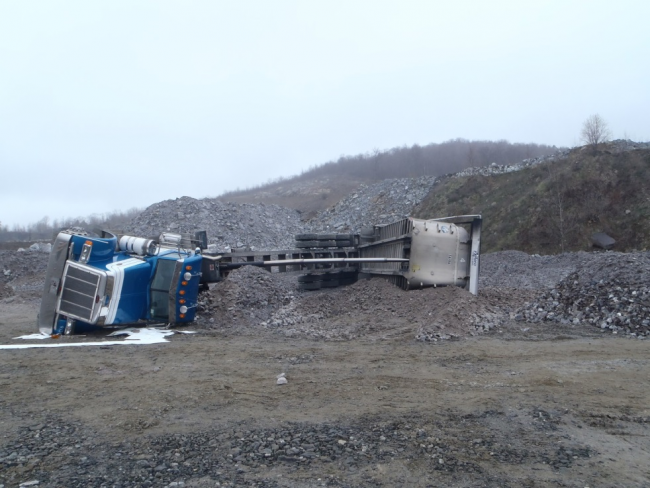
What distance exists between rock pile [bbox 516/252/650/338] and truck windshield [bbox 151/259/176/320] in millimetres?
6648

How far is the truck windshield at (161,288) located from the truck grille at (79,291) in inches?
45.1

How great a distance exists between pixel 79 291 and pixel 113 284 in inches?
22.9

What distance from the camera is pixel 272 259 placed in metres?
14.8

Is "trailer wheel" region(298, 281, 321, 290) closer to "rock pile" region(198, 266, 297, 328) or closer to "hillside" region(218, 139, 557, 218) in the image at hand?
"rock pile" region(198, 266, 297, 328)

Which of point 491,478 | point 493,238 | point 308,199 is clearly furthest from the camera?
point 308,199

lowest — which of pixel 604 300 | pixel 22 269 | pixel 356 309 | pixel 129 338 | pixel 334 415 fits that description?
pixel 22 269

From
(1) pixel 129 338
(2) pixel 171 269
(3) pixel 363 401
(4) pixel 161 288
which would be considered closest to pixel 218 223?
(4) pixel 161 288

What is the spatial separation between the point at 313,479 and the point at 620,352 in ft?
18.1

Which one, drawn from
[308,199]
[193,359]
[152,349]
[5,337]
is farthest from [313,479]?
[308,199]

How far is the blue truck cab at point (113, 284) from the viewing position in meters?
9.41

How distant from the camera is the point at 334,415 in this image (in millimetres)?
5223

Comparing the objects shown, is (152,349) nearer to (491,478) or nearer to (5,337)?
(5,337)

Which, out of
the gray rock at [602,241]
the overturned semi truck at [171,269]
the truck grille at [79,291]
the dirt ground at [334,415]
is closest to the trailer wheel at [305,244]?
the overturned semi truck at [171,269]

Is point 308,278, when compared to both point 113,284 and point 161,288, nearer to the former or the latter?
point 161,288
